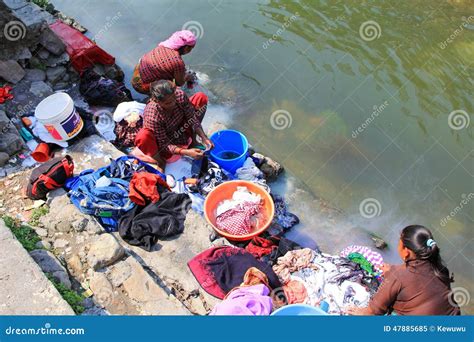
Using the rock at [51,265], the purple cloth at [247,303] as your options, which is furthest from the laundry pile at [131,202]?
the purple cloth at [247,303]

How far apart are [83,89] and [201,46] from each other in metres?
2.71

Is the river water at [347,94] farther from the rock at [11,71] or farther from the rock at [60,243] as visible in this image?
the rock at [60,243]

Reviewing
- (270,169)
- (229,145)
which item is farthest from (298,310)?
(229,145)

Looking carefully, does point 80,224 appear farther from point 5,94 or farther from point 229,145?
point 5,94

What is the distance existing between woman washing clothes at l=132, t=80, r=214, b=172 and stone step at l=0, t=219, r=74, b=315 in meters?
1.81

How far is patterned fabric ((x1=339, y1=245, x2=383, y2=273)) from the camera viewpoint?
4.61 m

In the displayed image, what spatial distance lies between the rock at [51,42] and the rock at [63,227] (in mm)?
3180

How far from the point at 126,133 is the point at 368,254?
137 inches

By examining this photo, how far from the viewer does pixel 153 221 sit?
A: 4.49 metres

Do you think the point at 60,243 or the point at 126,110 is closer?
the point at 60,243

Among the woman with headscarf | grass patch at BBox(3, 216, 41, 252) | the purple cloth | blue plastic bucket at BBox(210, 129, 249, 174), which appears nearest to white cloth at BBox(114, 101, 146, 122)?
the woman with headscarf

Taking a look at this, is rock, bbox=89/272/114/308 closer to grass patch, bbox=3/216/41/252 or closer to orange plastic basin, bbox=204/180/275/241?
grass patch, bbox=3/216/41/252

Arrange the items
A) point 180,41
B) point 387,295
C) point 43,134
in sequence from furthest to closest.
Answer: point 180,41 < point 43,134 < point 387,295

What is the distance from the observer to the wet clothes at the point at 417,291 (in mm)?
3227
